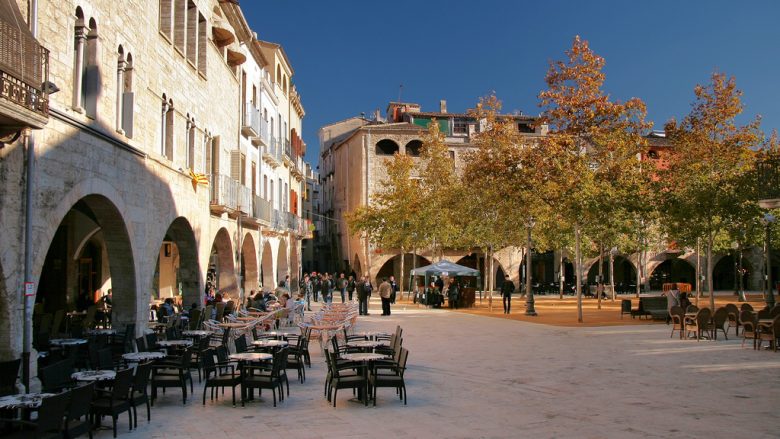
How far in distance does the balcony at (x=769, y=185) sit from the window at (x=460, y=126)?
39782mm

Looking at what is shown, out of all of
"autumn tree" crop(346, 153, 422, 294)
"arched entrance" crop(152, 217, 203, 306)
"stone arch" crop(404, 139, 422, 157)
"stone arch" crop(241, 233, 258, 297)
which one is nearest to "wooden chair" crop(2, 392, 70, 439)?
"arched entrance" crop(152, 217, 203, 306)

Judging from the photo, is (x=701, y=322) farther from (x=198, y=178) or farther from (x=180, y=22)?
(x=180, y=22)

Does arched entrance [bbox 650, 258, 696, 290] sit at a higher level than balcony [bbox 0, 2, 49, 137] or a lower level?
lower

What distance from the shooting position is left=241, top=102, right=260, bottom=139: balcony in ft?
92.9

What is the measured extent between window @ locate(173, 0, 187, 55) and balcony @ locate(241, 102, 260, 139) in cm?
842

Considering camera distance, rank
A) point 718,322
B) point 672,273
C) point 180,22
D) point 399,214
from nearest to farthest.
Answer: point 718,322 < point 180,22 < point 399,214 < point 672,273

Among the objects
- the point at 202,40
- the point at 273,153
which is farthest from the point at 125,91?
the point at 273,153

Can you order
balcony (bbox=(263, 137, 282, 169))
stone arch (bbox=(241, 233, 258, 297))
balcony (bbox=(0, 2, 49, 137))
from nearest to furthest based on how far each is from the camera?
1. balcony (bbox=(0, 2, 49, 137))
2. stone arch (bbox=(241, 233, 258, 297))
3. balcony (bbox=(263, 137, 282, 169))

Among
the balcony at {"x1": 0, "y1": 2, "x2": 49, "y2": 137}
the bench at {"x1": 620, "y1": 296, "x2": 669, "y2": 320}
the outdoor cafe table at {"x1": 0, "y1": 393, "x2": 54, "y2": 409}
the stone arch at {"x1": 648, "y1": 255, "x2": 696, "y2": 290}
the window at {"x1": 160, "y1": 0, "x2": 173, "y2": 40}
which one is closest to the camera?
the outdoor cafe table at {"x1": 0, "y1": 393, "x2": 54, "y2": 409}

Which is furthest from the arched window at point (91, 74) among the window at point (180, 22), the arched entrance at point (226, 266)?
the arched entrance at point (226, 266)

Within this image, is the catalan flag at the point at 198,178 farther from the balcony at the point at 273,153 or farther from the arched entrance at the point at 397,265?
the arched entrance at the point at 397,265

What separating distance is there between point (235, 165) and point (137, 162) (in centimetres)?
1052

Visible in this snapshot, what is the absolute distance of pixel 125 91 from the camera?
1523cm

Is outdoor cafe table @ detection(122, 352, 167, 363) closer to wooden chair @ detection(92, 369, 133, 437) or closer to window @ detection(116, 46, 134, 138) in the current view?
wooden chair @ detection(92, 369, 133, 437)
